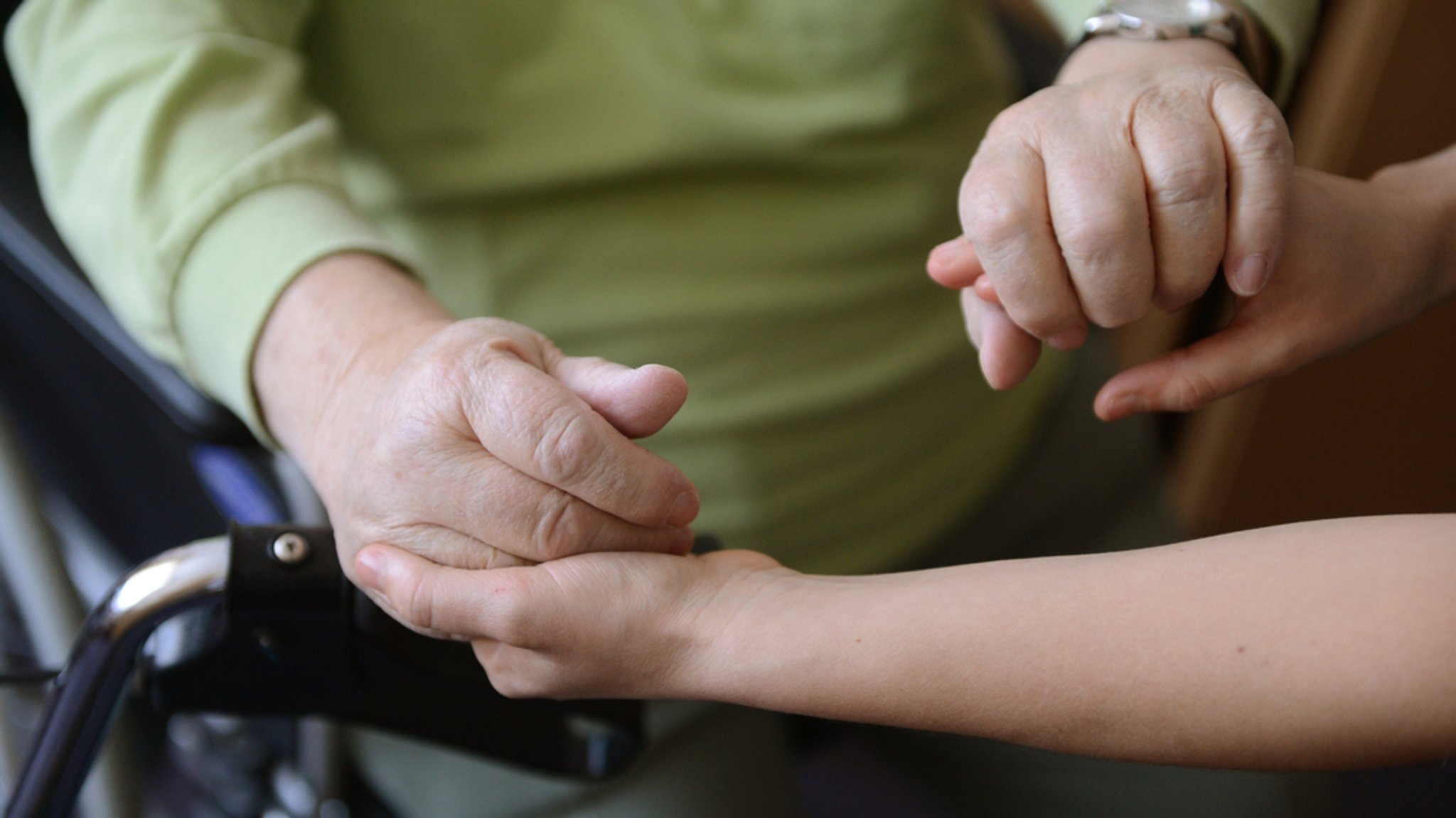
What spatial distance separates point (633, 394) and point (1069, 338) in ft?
0.60

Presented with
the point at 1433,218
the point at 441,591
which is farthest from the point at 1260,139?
the point at 441,591

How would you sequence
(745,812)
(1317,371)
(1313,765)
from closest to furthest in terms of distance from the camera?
(1313,765) < (745,812) < (1317,371)

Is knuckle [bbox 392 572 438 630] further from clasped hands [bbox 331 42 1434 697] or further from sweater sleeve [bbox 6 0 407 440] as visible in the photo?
sweater sleeve [bbox 6 0 407 440]

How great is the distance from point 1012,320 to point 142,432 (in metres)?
0.63

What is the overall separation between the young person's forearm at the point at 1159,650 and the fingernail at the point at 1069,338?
91 mm

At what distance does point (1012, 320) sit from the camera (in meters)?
0.47

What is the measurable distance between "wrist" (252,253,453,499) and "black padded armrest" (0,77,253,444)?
0.03m

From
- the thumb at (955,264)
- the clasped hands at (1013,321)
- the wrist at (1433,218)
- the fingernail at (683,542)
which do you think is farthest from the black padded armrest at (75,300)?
the wrist at (1433,218)

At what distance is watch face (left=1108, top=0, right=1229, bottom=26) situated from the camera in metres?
0.54

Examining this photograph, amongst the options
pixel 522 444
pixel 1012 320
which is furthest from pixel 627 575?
pixel 1012 320

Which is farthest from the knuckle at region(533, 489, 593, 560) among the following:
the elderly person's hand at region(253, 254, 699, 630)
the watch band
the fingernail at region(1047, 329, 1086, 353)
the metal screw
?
the watch band

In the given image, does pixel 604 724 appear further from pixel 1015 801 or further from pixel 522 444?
pixel 1015 801

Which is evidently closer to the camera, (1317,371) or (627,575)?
(627,575)

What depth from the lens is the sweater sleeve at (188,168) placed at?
1.69 ft
